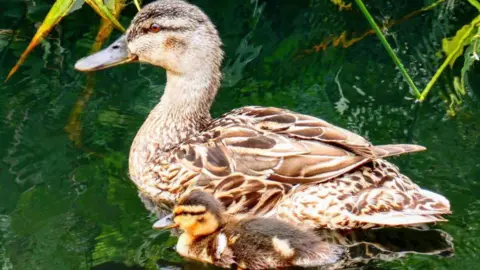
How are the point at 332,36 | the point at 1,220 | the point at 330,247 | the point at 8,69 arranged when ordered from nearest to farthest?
the point at 330,247
the point at 1,220
the point at 8,69
the point at 332,36

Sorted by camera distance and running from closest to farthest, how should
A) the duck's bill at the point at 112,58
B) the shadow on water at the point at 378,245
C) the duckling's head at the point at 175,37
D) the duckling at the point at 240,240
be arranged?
the duckling at the point at 240,240 → the shadow on water at the point at 378,245 → the duckling's head at the point at 175,37 → the duck's bill at the point at 112,58

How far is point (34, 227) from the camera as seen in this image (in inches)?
214

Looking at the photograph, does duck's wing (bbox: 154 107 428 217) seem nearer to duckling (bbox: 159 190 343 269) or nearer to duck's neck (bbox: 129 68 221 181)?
duckling (bbox: 159 190 343 269)

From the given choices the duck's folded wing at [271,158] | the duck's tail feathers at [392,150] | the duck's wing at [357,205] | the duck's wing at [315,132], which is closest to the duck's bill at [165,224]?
the duck's folded wing at [271,158]

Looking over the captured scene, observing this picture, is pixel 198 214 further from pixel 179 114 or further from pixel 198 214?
pixel 179 114

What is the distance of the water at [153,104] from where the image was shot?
5352 millimetres

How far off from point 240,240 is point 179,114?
4.26ft

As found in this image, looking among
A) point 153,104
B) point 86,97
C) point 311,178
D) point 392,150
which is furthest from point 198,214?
point 86,97

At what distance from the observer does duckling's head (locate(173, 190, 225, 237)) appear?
5.14 meters

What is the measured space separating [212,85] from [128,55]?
52cm

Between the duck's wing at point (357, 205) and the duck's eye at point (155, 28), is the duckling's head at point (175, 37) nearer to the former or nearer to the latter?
the duck's eye at point (155, 28)

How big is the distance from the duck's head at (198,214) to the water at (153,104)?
0.64 ft

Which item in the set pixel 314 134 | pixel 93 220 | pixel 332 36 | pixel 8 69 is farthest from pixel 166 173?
pixel 332 36

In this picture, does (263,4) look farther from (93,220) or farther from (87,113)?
(93,220)
